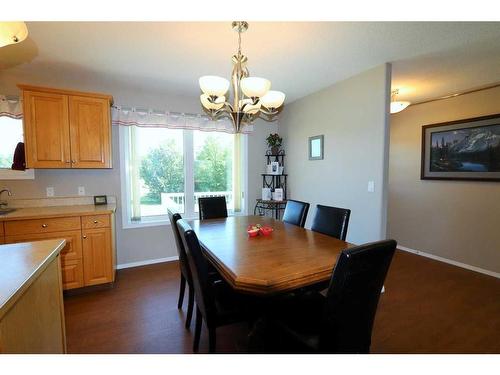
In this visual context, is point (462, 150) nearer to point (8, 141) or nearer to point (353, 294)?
point (353, 294)

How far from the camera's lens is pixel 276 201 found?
382 centimetres

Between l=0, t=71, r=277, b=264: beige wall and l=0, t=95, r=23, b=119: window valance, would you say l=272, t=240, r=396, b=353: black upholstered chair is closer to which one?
l=0, t=71, r=277, b=264: beige wall

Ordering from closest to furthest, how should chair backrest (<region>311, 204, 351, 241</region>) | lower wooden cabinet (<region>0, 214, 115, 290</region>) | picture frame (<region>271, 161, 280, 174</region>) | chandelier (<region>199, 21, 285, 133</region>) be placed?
chandelier (<region>199, 21, 285, 133</region>) < chair backrest (<region>311, 204, 351, 241</region>) < lower wooden cabinet (<region>0, 214, 115, 290</region>) < picture frame (<region>271, 161, 280, 174</region>)

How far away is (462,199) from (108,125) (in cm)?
460

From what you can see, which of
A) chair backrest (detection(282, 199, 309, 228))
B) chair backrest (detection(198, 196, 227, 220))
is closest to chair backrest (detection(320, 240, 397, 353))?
chair backrest (detection(282, 199, 309, 228))

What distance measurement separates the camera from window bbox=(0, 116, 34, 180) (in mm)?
2676

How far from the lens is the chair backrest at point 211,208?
292cm

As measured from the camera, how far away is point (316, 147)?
134 inches

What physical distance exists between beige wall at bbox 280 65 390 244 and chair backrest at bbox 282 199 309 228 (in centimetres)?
76

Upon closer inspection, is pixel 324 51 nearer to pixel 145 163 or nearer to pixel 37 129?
pixel 145 163

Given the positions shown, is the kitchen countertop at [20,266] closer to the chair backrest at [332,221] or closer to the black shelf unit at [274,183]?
the chair backrest at [332,221]

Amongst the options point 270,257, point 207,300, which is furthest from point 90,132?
point 270,257

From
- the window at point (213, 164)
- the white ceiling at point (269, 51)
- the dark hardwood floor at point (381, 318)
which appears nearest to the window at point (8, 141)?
the white ceiling at point (269, 51)
